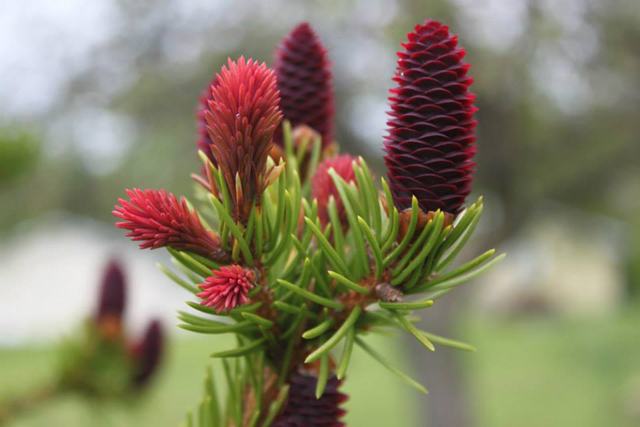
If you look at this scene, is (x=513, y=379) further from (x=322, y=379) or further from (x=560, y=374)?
(x=322, y=379)

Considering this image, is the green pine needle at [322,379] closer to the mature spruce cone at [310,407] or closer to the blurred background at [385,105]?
the mature spruce cone at [310,407]

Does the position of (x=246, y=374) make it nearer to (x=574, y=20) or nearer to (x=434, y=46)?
(x=434, y=46)

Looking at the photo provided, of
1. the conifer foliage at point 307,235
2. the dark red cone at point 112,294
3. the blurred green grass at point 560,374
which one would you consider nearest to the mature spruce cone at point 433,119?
the conifer foliage at point 307,235

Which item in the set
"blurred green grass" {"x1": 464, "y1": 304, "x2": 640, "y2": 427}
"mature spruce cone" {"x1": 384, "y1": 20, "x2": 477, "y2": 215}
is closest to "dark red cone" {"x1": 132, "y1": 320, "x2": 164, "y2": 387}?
"mature spruce cone" {"x1": 384, "y1": 20, "x2": 477, "y2": 215}

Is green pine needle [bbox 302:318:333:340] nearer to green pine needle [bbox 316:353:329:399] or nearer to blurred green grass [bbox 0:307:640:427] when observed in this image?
green pine needle [bbox 316:353:329:399]

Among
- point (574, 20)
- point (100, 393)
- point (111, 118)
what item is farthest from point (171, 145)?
point (100, 393)
